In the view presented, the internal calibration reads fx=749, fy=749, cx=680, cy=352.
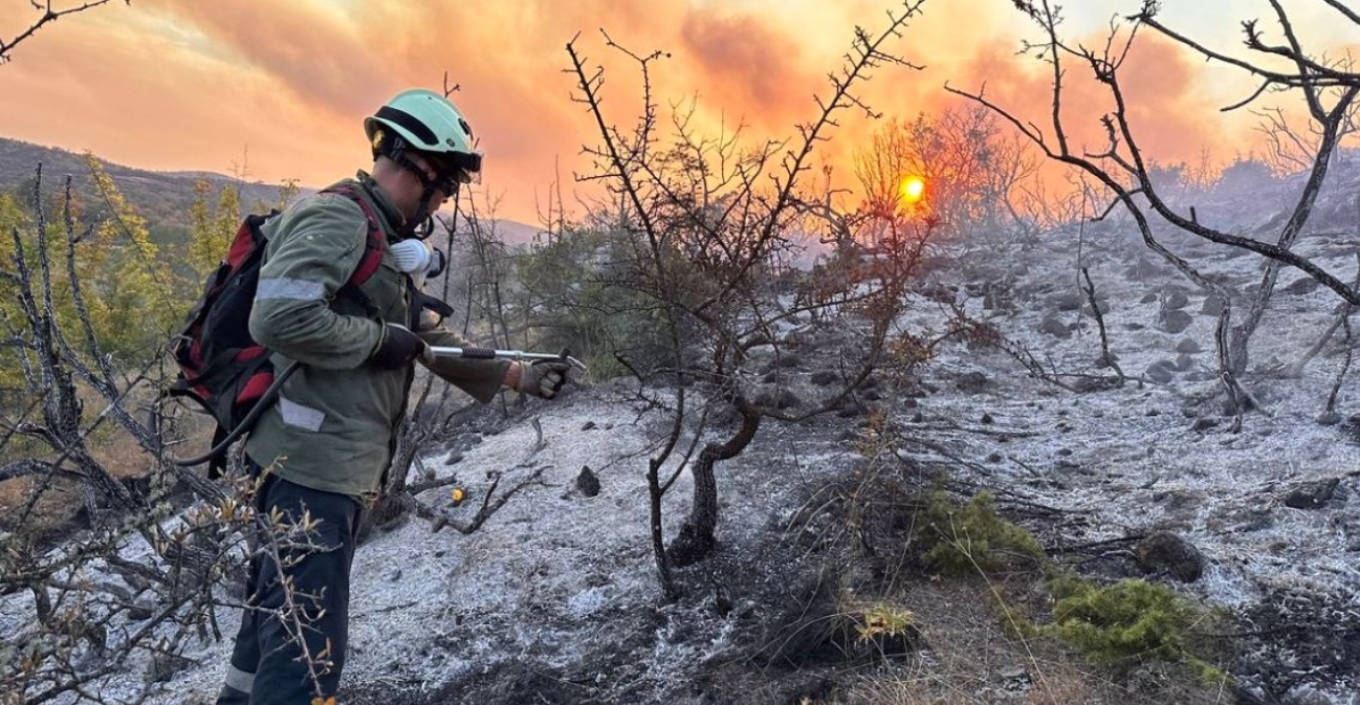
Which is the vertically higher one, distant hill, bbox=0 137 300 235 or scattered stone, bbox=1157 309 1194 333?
distant hill, bbox=0 137 300 235

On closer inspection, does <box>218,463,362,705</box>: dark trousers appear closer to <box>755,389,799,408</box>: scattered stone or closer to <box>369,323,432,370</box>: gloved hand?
<box>369,323,432,370</box>: gloved hand

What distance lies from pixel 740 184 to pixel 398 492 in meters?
2.88

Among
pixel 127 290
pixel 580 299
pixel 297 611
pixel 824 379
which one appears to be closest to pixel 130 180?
pixel 127 290

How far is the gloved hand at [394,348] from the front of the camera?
2156 millimetres

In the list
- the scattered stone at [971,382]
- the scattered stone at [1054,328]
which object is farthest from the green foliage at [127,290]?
the scattered stone at [1054,328]

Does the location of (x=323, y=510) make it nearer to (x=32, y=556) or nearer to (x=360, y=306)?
(x=360, y=306)

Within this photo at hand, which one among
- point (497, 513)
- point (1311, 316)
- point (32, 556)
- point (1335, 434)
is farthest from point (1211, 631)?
point (1311, 316)

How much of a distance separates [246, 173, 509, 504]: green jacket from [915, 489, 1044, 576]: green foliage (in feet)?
7.43

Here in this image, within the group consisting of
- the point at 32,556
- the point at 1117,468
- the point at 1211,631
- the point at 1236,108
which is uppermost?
the point at 1236,108

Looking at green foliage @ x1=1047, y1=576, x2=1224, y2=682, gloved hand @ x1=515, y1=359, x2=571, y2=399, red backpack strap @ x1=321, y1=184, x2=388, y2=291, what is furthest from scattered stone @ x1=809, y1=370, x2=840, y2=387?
red backpack strap @ x1=321, y1=184, x2=388, y2=291

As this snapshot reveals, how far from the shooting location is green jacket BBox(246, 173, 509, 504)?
195 cm

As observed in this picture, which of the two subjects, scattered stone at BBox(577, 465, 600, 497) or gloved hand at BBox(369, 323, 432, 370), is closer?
gloved hand at BBox(369, 323, 432, 370)

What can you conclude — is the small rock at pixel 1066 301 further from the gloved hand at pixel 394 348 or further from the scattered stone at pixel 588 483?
the gloved hand at pixel 394 348

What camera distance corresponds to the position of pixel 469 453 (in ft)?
19.9
